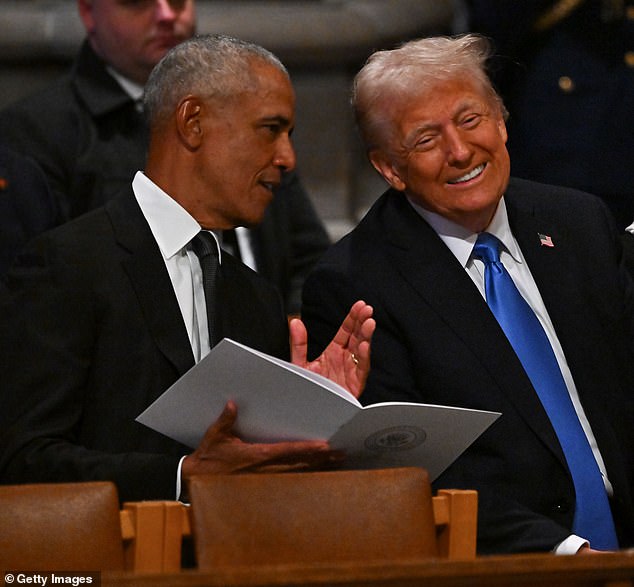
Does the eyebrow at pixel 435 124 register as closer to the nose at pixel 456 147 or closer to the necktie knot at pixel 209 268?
the nose at pixel 456 147

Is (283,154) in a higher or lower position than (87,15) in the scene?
lower

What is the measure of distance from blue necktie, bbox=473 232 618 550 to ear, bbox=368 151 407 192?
21cm

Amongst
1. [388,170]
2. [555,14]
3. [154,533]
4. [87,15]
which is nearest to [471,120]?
[388,170]

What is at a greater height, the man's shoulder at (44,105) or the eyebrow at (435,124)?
the man's shoulder at (44,105)

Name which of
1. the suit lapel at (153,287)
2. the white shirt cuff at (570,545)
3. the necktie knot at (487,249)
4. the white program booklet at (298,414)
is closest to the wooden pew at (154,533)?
the white program booklet at (298,414)

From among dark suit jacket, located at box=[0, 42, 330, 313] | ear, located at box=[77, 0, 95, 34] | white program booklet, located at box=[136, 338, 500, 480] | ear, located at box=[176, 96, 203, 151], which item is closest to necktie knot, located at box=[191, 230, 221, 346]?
ear, located at box=[176, 96, 203, 151]

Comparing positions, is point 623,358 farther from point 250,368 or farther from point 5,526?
point 5,526

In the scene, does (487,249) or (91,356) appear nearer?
(91,356)

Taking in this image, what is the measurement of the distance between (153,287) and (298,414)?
0.49m

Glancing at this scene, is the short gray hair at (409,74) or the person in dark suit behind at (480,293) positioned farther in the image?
the short gray hair at (409,74)

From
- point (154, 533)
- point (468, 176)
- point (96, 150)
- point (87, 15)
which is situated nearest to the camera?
point (154, 533)

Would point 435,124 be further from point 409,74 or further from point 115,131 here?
point 115,131

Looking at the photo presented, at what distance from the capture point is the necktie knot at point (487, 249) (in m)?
3.07

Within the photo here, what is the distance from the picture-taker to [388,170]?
10.4ft
